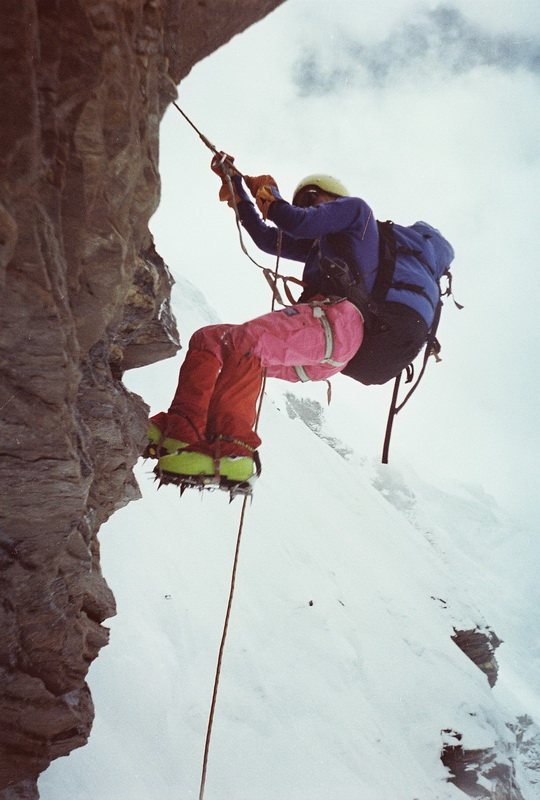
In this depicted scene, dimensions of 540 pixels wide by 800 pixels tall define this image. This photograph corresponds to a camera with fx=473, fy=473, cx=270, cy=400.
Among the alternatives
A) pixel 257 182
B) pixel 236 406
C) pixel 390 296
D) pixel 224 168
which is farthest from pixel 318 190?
pixel 236 406

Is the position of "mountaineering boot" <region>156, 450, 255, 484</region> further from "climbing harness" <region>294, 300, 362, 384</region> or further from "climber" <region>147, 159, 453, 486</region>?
"climbing harness" <region>294, 300, 362, 384</region>

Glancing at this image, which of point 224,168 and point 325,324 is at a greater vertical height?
point 224,168

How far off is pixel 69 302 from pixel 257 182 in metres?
1.77

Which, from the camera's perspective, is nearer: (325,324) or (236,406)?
(236,406)

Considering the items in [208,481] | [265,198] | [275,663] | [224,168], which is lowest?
[275,663]

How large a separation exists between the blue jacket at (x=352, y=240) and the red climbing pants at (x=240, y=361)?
0.34m

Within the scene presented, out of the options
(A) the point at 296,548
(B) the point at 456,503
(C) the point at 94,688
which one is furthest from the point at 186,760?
(B) the point at 456,503

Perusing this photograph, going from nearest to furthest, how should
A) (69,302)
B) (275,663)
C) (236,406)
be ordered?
(69,302)
(236,406)
(275,663)

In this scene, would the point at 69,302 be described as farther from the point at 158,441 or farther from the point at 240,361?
the point at 158,441

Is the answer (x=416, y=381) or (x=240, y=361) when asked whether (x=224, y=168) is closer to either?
(x=240, y=361)

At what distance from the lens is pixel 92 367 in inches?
104

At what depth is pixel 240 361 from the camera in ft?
9.34

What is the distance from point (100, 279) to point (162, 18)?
972 mm

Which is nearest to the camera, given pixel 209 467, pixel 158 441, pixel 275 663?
pixel 209 467
